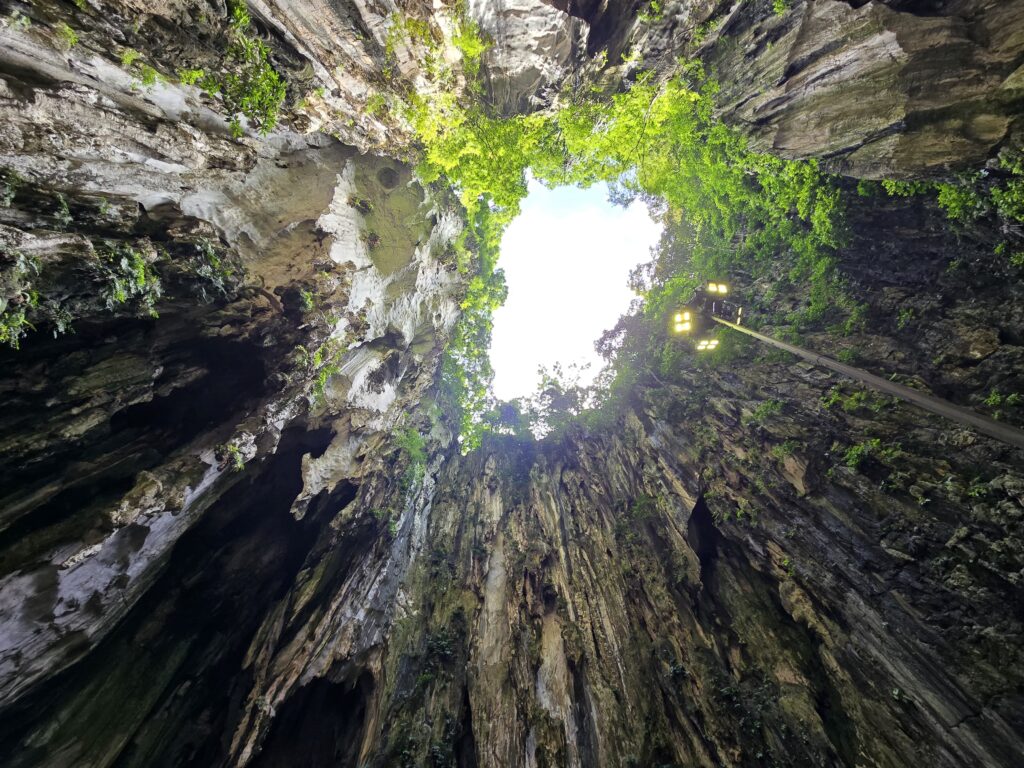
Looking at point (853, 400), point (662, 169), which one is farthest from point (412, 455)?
point (662, 169)

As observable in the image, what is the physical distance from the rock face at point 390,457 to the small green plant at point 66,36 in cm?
17

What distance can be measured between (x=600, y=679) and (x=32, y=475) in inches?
616

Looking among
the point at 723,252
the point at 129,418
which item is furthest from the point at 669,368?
the point at 129,418

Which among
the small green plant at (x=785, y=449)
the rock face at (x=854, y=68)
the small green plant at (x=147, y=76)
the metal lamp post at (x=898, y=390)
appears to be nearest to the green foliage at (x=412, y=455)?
the metal lamp post at (x=898, y=390)

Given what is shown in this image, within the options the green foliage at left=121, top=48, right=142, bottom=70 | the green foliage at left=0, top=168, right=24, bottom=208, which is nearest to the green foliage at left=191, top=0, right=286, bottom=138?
the green foliage at left=121, top=48, right=142, bottom=70

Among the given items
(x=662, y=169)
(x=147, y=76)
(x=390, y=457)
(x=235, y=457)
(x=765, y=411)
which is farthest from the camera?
(x=662, y=169)

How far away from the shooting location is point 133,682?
9508 millimetres

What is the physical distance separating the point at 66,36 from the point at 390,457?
13.9 m

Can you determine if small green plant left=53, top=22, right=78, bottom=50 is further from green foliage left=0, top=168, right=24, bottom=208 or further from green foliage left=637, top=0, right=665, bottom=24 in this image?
green foliage left=637, top=0, right=665, bottom=24

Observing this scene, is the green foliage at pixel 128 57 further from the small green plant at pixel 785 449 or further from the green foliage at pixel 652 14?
the small green plant at pixel 785 449

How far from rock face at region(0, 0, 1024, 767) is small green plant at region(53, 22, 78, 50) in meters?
0.17

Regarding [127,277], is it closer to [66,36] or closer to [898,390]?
[66,36]

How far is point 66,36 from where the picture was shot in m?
6.16

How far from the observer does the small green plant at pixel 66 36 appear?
19.9 ft
